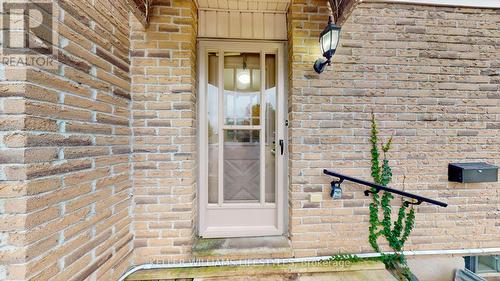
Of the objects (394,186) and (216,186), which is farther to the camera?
(216,186)

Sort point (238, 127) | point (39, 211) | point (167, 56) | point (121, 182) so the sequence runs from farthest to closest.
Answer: point (238, 127) < point (167, 56) < point (121, 182) < point (39, 211)

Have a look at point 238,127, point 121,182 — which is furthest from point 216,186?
point 121,182

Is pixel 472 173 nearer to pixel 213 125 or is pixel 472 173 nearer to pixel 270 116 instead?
pixel 270 116

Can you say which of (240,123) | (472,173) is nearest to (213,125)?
(240,123)

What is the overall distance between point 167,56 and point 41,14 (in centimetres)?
86

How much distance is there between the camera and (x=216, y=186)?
86.5 inches

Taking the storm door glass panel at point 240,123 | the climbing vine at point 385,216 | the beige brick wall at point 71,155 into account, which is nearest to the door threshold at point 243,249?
the storm door glass panel at point 240,123

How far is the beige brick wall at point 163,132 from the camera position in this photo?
6.02 ft

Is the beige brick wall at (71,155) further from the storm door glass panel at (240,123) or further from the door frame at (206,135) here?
the storm door glass panel at (240,123)

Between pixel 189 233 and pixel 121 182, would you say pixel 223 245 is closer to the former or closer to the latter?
pixel 189 233

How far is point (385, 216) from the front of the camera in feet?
6.55

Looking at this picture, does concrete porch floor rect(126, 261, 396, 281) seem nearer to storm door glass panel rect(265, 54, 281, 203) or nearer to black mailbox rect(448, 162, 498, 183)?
storm door glass panel rect(265, 54, 281, 203)

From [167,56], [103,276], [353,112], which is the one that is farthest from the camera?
[353,112]

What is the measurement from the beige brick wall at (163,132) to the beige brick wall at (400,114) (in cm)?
97
